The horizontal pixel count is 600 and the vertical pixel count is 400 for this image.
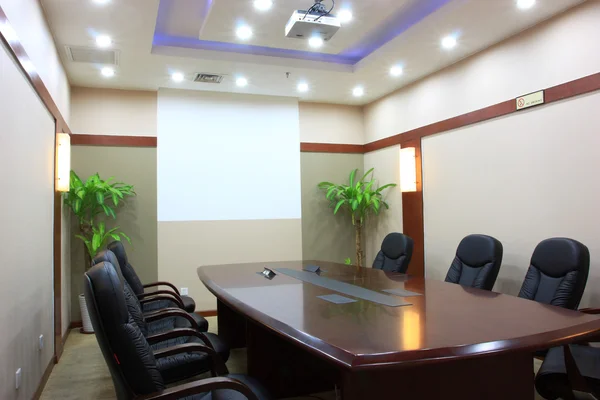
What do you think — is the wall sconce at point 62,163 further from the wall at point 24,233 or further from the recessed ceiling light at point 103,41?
the recessed ceiling light at point 103,41

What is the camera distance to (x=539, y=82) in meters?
4.22

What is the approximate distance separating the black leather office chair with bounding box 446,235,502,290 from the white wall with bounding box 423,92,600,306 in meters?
0.58

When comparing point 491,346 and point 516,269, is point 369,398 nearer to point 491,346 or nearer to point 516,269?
point 491,346

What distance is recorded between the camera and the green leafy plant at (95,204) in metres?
5.32

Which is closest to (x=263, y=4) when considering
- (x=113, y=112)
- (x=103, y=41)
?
(x=103, y=41)

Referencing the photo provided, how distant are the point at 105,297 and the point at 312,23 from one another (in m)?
2.68

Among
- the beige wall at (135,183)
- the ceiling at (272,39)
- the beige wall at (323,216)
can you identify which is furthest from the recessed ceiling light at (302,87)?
the beige wall at (135,183)

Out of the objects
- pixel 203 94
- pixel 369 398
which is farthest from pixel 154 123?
pixel 369 398

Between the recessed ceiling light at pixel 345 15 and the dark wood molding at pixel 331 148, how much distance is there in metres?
2.81

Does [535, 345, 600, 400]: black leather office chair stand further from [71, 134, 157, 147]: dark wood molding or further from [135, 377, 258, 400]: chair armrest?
[71, 134, 157, 147]: dark wood molding

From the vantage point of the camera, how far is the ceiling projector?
3.49m

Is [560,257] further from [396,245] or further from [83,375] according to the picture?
[83,375]

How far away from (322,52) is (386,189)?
2.36m

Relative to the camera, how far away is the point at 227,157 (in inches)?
257
